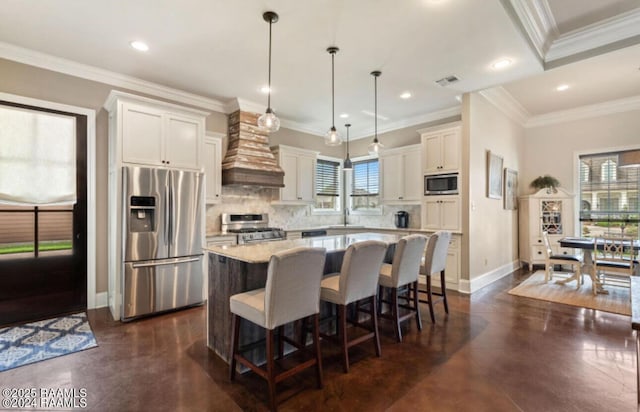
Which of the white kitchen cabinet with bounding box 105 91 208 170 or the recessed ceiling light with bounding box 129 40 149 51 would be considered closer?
the recessed ceiling light with bounding box 129 40 149 51

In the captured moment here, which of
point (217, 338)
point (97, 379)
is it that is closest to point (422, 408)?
point (217, 338)

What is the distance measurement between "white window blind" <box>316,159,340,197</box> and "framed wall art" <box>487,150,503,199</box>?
309cm

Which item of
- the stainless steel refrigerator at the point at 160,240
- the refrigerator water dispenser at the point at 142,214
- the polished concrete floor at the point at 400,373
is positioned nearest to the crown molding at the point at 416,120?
the polished concrete floor at the point at 400,373

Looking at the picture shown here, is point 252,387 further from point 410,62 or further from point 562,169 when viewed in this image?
point 562,169

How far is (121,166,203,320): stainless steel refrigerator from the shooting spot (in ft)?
11.3

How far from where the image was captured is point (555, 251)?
5910mm

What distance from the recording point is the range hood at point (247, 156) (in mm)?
4738

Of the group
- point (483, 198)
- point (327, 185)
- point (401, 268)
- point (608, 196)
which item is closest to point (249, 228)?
point (327, 185)

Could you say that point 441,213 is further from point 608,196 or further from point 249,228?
point 608,196

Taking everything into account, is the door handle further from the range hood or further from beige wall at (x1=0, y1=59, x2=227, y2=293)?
the range hood

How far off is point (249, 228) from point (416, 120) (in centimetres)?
367

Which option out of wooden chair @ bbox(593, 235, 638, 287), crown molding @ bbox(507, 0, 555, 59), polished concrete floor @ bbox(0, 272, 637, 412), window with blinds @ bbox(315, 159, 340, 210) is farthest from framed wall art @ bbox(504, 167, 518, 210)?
window with blinds @ bbox(315, 159, 340, 210)

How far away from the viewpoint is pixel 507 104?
5.48 metres

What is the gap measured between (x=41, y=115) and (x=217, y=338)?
3229 mm
